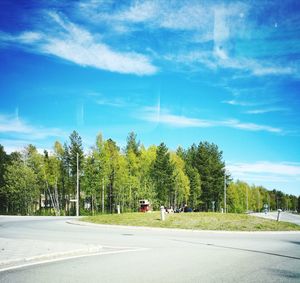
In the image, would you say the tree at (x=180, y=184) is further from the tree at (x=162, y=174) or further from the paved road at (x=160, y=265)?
the paved road at (x=160, y=265)

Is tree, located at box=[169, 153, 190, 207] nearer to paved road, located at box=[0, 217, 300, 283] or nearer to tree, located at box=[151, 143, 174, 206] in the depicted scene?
tree, located at box=[151, 143, 174, 206]

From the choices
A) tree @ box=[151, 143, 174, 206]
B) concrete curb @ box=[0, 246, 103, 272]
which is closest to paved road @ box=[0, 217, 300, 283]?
concrete curb @ box=[0, 246, 103, 272]

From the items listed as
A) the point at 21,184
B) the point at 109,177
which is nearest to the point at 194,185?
the point at 109,177

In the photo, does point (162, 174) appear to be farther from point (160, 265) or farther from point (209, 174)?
point (160, 265)

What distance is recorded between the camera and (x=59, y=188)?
82.6 meters

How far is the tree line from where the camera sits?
6556cm

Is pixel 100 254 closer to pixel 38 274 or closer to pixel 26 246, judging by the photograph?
pixel 26 246

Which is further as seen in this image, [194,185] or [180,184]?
[194,185]

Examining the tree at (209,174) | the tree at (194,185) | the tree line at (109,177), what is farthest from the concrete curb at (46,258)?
the tree at (209,174)

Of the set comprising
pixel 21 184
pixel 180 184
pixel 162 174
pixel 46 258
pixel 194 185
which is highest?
pixel 162 174

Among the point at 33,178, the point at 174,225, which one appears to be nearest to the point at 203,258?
the point at 174,225

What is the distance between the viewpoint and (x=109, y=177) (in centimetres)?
7094

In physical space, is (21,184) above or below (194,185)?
above

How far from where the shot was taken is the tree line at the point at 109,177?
65.6m
